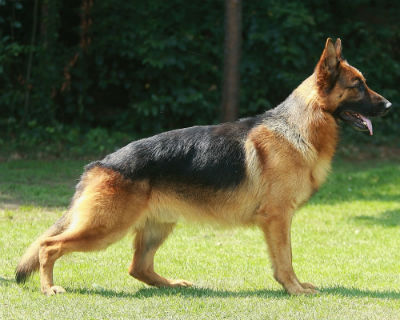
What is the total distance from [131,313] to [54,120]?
404 inches

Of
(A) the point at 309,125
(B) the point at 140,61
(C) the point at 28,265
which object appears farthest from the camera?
(B) the point at 140,61

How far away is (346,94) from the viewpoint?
5.67 metres

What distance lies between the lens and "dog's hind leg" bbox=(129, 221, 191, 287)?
5.88 meters

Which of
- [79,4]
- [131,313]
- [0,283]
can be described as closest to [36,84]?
[79,4]

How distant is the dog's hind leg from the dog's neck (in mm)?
1364

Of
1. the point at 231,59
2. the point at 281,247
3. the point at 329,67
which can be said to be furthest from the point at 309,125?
the point at 231,59

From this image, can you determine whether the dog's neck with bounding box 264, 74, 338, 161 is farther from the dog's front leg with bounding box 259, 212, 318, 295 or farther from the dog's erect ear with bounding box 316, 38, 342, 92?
the dog's front leg with bounding box 259, 212, 318, 295

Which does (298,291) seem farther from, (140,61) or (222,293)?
(140,61)

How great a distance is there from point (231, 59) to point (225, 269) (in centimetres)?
689

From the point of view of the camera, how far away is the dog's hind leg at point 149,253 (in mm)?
5883

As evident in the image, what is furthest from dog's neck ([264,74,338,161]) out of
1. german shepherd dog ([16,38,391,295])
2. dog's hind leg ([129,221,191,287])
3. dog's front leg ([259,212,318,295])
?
dog's hind leg ([129,221,191,287])

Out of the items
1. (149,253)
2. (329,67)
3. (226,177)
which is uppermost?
(329,67)

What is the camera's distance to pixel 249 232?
8.28m

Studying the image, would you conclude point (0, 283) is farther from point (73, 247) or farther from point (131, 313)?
point (131, 313)
